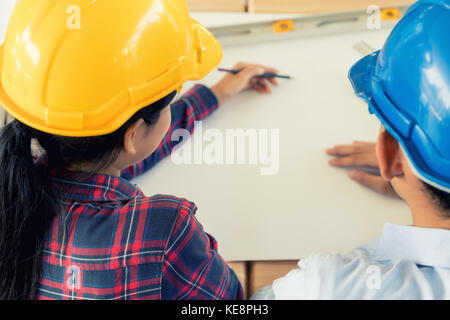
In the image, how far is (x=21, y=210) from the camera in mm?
669

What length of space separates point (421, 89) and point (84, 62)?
1.49 feet

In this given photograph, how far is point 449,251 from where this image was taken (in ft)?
2.04

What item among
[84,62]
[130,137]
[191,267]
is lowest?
[191,267]

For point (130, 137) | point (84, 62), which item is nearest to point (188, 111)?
point (130, 137)

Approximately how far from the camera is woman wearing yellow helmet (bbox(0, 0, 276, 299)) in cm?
62

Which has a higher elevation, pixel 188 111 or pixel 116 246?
pixel 188 111

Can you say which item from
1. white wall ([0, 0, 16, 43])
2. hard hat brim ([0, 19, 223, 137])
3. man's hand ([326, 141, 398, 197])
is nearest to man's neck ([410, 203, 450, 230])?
man's hand ([326, 141, 398, 197])

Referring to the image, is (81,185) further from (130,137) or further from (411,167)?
(411,167)

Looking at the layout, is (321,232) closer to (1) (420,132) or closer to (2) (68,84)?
(1) (420,132)

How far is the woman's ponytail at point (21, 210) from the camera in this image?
0.67 m

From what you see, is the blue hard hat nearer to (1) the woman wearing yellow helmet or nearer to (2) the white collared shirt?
(2) the white collared shirt

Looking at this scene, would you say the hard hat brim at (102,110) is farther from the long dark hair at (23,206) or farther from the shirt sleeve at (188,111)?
the shirt sleeve at (188,111)

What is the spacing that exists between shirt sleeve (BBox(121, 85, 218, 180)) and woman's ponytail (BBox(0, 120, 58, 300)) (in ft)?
1.11

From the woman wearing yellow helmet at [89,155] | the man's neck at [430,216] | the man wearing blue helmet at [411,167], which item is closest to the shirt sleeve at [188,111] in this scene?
the woman wearing yellow helmet at [89,155]
